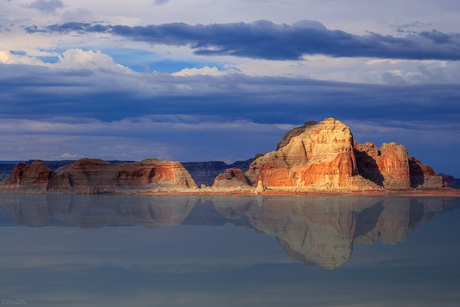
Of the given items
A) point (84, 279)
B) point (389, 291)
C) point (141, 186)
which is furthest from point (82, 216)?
point (141, 186)

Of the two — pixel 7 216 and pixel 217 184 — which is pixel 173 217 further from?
pixel 217 184

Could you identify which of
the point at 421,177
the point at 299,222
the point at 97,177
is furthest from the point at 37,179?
the point at 421,177

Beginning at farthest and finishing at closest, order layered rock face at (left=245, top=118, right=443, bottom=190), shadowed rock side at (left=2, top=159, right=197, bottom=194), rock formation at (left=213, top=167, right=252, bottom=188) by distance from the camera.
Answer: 1. rock formation at (left=213, top=167, right=252, bottom=188)
2. shadowed rock side at (left=2, top=159, right=197, bottom=194)
3. layered rock face at (left=245, top=118, right=443, bottom=190)

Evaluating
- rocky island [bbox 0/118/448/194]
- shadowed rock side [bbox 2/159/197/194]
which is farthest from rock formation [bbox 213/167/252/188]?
shadowed rock side [bbox 2/159/197/194]

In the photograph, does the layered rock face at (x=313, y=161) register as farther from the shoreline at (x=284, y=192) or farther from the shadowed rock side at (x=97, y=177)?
the shadowed rock side at (x=97, y=177)

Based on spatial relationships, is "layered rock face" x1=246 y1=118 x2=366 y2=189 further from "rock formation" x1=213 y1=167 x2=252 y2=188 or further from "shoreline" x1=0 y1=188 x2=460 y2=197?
"shoreline" x1=0 y1=188 x2=460 y2=197

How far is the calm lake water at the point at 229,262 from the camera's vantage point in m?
13.9

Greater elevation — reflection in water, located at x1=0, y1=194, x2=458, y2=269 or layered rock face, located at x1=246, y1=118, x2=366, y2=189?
layered rock face, located at x1=246, y1=118, x2=366, y2=189

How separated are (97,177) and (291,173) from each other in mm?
34049

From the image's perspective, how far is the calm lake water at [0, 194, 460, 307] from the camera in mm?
13859

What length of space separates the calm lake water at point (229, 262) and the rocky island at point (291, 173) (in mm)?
37666

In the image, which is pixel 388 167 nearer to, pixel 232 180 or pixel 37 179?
pixel 232 180

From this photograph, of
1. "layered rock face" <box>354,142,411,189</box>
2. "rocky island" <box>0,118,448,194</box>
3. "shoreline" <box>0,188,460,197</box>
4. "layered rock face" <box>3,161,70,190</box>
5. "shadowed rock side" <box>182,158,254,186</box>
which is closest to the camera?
"shoreline" <box>0,188,460,197</box>

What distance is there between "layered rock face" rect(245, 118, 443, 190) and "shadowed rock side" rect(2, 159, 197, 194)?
53.9 ft
